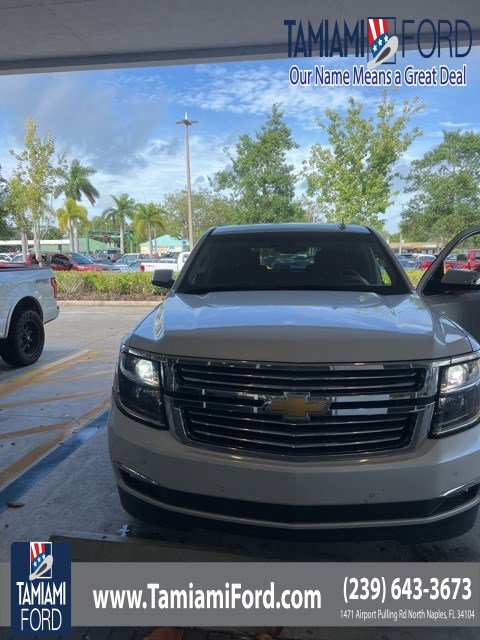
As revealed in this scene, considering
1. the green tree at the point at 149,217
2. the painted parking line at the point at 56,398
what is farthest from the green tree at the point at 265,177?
the green tree at the point at 149,217

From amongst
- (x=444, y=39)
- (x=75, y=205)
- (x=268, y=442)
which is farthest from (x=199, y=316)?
(x=75, y=205)

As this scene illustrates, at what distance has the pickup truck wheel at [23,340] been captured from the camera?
23.7ft

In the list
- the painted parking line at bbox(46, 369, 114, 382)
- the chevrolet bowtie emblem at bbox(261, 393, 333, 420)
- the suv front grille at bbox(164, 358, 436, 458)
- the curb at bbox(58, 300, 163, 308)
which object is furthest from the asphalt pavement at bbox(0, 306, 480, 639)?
the curb at bbox(58, 300, 163, 308)

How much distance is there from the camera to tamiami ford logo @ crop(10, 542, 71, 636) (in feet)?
7.23

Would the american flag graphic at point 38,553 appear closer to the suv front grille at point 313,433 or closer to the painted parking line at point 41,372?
the suv front grille at point 313,433

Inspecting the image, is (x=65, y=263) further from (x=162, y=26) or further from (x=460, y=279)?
(x=460, y=279)

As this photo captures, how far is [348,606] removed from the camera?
2.17 m

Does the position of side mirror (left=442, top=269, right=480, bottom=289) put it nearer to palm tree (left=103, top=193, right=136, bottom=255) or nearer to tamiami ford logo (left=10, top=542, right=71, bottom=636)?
tamiami ford logo (left=10, top=542, right=71, bottom=636)

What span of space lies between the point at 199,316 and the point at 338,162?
17.3m

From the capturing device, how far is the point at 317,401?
2.12m

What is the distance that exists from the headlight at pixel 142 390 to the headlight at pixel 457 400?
1180mm

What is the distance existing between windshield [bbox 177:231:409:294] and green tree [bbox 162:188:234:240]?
21.3 m

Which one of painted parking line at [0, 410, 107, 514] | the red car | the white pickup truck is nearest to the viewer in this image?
painted parking line at [0, 410, 107, 514]

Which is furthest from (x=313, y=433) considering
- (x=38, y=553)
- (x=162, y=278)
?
(x=162, y=278)
